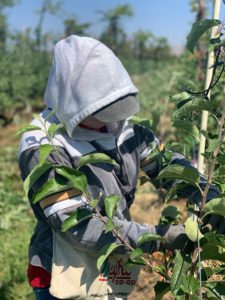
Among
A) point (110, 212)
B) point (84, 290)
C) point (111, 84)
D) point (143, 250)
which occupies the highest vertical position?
point (111, 84)

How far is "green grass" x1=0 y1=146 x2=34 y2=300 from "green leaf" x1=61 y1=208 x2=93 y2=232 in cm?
155

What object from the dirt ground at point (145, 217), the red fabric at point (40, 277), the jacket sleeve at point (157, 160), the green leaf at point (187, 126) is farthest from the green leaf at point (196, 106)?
the dirt ground at point (145, 217)

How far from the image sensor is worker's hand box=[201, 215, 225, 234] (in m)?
1.33

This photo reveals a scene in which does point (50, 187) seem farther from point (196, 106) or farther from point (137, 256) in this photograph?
point (196, 106)

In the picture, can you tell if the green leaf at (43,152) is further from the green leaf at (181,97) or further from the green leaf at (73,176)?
the green leaf at (181,97)

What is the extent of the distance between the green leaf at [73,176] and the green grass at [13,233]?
5.37 feet

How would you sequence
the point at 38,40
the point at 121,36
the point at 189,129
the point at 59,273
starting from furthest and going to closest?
1. the point at 121,36
2. the point at 38,40
3. the point at 59,273
4. the point at 189,129

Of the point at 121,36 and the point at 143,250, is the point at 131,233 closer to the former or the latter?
the point at 143,250

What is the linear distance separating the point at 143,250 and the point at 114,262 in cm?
21

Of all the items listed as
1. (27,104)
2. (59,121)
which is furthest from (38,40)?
(59,121)

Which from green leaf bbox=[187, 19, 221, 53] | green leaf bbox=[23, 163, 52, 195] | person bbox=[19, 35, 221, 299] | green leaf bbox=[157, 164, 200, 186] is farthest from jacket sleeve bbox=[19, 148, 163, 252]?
green leaf bbox=[187, 19, 221, 53]

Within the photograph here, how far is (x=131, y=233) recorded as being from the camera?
1373 millimetres

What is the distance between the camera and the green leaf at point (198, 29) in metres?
1.12

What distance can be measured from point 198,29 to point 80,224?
61 cm
